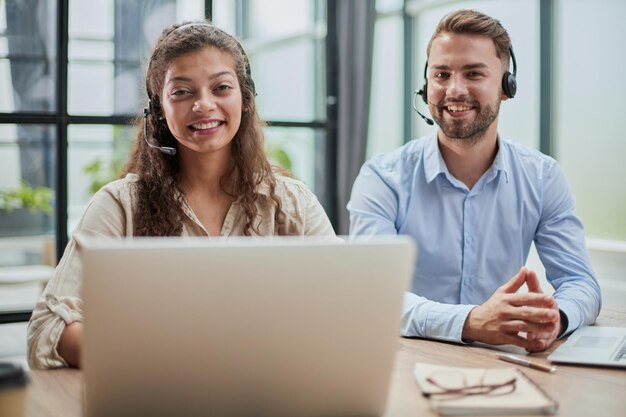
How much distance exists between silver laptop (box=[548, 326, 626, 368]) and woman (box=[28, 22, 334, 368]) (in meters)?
0.67

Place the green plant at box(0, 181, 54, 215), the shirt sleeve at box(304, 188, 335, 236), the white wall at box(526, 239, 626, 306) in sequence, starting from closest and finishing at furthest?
the shirt sleeve at box(304, 188, 335, 236)
the white wall at box(526, 239, 626, 306)
the green plant at box(0, 181, 54, 215)

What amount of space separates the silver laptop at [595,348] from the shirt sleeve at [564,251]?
0.09m

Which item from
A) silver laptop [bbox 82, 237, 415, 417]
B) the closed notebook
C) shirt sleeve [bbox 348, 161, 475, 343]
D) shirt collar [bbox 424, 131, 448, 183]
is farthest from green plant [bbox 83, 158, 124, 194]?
silver laptop [bbox 82, 237, 415, 417]

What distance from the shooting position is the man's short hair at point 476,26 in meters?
2.23

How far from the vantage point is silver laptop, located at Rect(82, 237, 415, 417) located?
2.93ft

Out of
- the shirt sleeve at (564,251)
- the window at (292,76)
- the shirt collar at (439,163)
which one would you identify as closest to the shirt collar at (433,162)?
the shirt collar at (439,163)

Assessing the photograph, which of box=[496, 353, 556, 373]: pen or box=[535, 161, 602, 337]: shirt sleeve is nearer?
box=[496, 353, 556, 373]: pen

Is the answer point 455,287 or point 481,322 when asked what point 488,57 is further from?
point 481,322

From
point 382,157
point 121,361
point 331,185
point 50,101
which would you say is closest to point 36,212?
point 50,101

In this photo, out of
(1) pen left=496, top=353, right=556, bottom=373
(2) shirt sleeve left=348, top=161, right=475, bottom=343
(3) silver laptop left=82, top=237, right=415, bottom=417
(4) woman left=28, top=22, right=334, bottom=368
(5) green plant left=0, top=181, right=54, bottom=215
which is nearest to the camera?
(3) silver laptop left=82, top=237, right=415, bottom=417

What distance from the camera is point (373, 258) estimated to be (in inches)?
37.5

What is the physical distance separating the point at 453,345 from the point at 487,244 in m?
0.67

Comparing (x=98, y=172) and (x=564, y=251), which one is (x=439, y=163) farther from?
(x=98, y=172)

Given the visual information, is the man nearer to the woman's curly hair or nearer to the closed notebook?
the woman's curly hair
